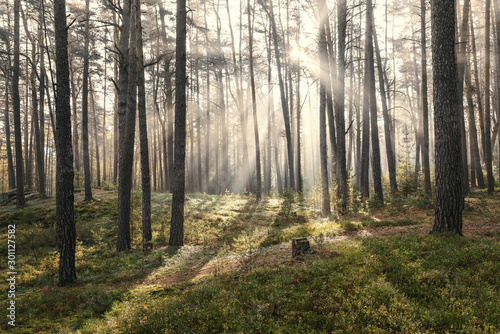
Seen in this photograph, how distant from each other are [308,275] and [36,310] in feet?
17.3

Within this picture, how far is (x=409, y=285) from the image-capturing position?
4.58 meters

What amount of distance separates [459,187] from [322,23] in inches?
481

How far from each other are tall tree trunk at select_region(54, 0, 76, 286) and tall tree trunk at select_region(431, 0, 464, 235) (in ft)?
29.9

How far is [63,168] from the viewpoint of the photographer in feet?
21.3

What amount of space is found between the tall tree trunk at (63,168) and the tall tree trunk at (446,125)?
29.9ft

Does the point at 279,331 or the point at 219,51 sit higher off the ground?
the point at 219,51

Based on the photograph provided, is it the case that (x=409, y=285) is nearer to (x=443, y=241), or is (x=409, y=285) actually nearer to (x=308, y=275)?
(x=308, y=275)

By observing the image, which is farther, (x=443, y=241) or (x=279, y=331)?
(x=443, y=241)

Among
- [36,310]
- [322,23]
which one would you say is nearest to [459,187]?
[36,310]

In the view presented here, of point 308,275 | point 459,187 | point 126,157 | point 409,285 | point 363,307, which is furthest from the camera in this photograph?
point 126,157

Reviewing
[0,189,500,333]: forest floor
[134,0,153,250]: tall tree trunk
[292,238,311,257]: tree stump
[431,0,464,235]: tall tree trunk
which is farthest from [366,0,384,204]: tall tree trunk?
[134,0,153,250]: tall tree trunk

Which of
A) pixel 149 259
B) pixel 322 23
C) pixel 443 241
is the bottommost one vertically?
pixel 149 259

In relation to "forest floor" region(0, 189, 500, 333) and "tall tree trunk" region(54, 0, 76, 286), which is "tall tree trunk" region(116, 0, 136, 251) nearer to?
"forest floor" region(0, 189, 500, 333)

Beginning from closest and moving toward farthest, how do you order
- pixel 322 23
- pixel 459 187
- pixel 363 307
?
pixel 363 307, pixel 459 187, pixel 322 23
